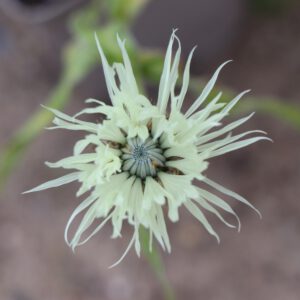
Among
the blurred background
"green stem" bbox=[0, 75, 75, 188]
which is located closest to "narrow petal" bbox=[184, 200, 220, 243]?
"green stem" bbox=[0, 75, 75, 188]

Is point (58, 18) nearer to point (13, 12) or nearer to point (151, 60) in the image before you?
point (13, 12)

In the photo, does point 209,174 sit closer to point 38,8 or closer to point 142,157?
point 38,8

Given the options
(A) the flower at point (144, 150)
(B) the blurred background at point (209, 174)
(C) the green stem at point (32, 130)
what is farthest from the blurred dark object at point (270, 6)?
(A) the flower at point (144, 150)

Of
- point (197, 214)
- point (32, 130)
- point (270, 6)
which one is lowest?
point (197, 214)

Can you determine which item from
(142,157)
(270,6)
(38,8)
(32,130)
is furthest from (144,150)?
(270,6)

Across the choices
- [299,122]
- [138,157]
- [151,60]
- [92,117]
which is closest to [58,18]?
[92,117]
